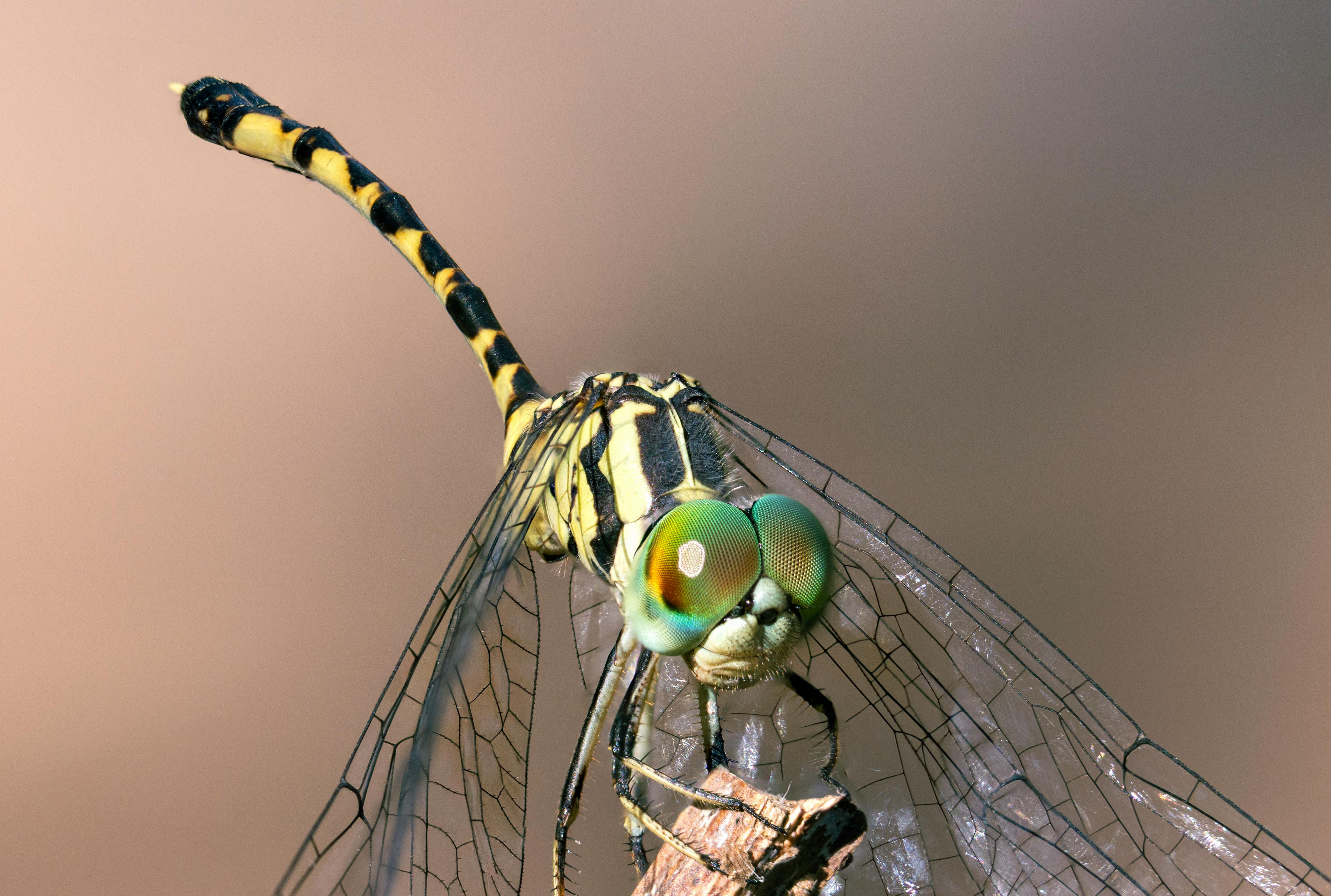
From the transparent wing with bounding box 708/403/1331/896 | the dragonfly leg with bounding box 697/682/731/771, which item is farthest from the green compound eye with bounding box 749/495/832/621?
the dragonfly leg with bounding box 697/682/731/771

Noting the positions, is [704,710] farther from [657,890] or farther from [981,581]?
[981,581]

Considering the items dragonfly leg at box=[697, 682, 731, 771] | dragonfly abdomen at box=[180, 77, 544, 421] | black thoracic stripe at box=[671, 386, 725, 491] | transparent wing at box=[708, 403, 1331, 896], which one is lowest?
dragonfly leg at box=[697, 682, 731, 771]

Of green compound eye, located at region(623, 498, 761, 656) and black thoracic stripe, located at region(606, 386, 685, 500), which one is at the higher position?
black thoracic stripe, located at region(606, 386, 685, 500)

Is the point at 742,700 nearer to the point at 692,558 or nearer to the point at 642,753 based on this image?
the point at 642,753

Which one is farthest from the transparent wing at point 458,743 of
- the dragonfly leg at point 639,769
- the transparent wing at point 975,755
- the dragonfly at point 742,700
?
the transparent wing at point 975,755

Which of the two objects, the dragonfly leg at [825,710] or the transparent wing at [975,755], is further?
the dragonfly leg at [825,710]

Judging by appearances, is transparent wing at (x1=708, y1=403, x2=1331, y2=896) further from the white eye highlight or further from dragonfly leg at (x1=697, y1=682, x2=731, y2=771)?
the white eye highlight

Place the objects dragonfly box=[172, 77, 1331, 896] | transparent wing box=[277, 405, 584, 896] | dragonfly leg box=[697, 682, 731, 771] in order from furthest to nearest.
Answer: dragonfly leg box=[697, 682, 731, 771]
dragonfly box=[172, 77, 1331, 896]
transparent wing box=[277, 405, 584, 896]

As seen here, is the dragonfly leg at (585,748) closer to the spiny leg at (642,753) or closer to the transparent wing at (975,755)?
the spiny leg at (642,753)

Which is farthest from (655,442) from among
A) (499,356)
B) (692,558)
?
(499,356)
